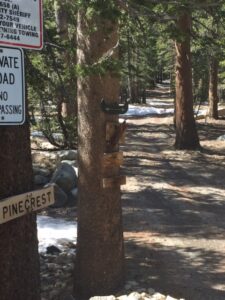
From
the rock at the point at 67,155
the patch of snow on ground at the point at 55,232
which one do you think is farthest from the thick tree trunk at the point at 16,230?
the rock at the point at 67,155

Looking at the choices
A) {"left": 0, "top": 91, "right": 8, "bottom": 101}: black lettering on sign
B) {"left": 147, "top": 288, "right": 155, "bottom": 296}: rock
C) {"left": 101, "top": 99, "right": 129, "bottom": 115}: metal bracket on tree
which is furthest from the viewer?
{"left": 147, "top": 288, "right": 155, "bottom": 296}: rock

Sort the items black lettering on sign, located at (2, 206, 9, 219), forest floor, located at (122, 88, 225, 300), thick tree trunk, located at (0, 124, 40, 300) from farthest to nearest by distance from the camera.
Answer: forest floor, located at (122, 88, 225, 300) → thick tree trunk, located at (0, 124, 40, 300) → black lettering on sign, located at (2, 206, 9, 219)

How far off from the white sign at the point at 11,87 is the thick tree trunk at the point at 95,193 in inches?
118

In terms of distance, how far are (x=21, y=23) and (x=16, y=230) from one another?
1.36m

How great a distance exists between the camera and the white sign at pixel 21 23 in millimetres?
3047

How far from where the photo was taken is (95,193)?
6406 millimetres

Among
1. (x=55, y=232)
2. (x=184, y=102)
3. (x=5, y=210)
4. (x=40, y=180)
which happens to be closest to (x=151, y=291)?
(x=55, y=232)

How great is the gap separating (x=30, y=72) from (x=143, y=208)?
4.50 m

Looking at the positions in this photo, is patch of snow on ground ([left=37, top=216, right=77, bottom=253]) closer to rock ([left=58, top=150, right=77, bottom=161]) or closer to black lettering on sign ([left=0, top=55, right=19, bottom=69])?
rock ([left=58, top=150, right=77, bottom=161])

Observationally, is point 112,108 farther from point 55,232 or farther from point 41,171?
point 41,171

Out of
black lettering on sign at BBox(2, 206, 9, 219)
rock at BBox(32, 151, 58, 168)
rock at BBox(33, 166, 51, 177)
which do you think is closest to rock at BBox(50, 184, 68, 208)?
rock at BBox(33, 166, 51, 177)

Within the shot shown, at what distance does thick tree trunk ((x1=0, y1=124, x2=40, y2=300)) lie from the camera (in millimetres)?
3594

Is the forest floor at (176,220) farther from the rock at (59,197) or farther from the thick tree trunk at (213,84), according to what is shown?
the thick tree trunk at (213,84)

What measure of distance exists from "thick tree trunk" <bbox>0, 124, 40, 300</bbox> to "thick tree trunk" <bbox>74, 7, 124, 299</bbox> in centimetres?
251
